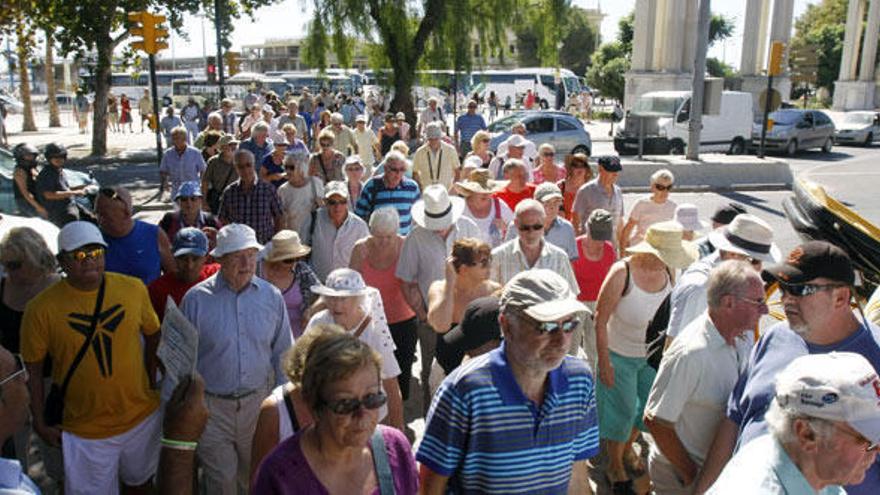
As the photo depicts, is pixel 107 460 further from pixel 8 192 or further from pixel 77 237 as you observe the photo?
pixel 8 192

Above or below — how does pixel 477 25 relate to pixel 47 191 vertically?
above

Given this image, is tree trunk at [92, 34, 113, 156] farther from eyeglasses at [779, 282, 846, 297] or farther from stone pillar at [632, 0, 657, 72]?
stone pillar at [632, 0, 657, 72]

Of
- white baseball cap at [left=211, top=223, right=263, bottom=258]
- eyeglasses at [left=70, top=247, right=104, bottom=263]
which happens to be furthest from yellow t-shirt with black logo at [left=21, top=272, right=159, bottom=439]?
white baseball cap at [left=211, top=223, right=263, bottom=258]

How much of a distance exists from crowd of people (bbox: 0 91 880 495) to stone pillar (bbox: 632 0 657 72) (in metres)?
33.3

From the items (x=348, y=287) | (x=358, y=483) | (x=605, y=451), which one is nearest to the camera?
(x=358, y=483)

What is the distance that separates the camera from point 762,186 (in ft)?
57.1

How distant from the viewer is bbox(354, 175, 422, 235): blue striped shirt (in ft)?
22.6

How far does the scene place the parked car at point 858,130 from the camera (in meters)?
32.2

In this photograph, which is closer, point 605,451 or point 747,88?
point 605,451

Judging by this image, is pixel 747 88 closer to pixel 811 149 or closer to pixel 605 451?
pixel 811 149

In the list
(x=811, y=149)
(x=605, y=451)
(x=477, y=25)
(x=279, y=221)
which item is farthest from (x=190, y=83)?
(x=605, y=451)

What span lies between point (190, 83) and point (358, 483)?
45181mm

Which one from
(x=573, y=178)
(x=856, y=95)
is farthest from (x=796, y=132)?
(x=856, y=95)

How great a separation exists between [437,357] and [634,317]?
4.43 ft
